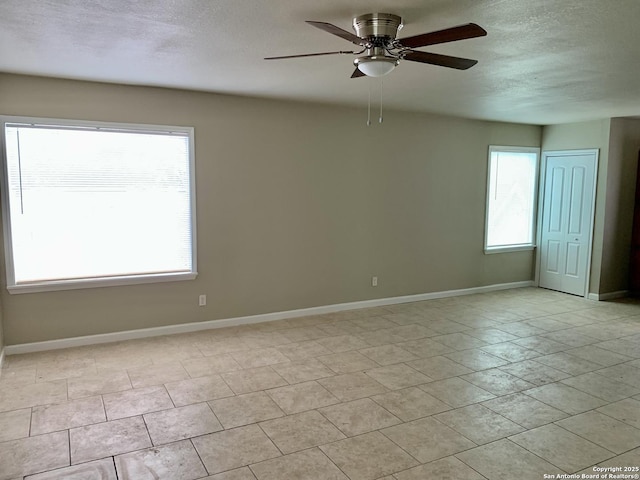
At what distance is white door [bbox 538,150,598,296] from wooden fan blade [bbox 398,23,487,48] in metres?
5.17

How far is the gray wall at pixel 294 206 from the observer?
14.3ft

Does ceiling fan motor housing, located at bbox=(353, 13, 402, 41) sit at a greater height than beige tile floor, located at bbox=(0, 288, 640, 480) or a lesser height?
greater

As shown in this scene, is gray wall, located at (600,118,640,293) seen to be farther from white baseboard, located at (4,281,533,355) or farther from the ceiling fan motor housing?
the ceiling fan motor housing

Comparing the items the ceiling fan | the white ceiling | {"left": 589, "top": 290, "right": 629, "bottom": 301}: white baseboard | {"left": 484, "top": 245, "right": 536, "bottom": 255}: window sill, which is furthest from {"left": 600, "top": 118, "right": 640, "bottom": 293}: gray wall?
the ceiling fan

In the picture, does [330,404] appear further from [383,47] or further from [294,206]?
[294,206]

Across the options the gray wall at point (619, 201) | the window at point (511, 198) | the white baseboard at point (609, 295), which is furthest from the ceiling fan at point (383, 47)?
the white baseboard at point (609, 295)

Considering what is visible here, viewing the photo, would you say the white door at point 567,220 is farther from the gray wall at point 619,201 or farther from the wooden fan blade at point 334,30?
the wooden fan blade at point 334,30

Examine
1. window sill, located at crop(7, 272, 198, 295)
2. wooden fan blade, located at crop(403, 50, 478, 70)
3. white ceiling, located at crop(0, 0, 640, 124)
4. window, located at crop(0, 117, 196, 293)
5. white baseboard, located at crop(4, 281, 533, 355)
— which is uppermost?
white ceiling, located at crop(0, 0, 640, 124)

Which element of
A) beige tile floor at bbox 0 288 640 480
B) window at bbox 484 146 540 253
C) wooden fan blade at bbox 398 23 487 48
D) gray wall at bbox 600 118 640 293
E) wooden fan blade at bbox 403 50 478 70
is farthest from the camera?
window at bbox 484 146 540 253

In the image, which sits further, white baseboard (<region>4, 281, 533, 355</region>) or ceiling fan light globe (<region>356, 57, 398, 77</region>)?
white baseboard (<region>4, 281, 533, 355</region>)

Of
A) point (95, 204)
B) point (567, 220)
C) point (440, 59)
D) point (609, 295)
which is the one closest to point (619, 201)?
point (567, 220)

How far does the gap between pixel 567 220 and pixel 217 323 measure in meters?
5.22

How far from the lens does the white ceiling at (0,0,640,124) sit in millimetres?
2367

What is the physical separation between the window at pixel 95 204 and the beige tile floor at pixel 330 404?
76 centimetres
